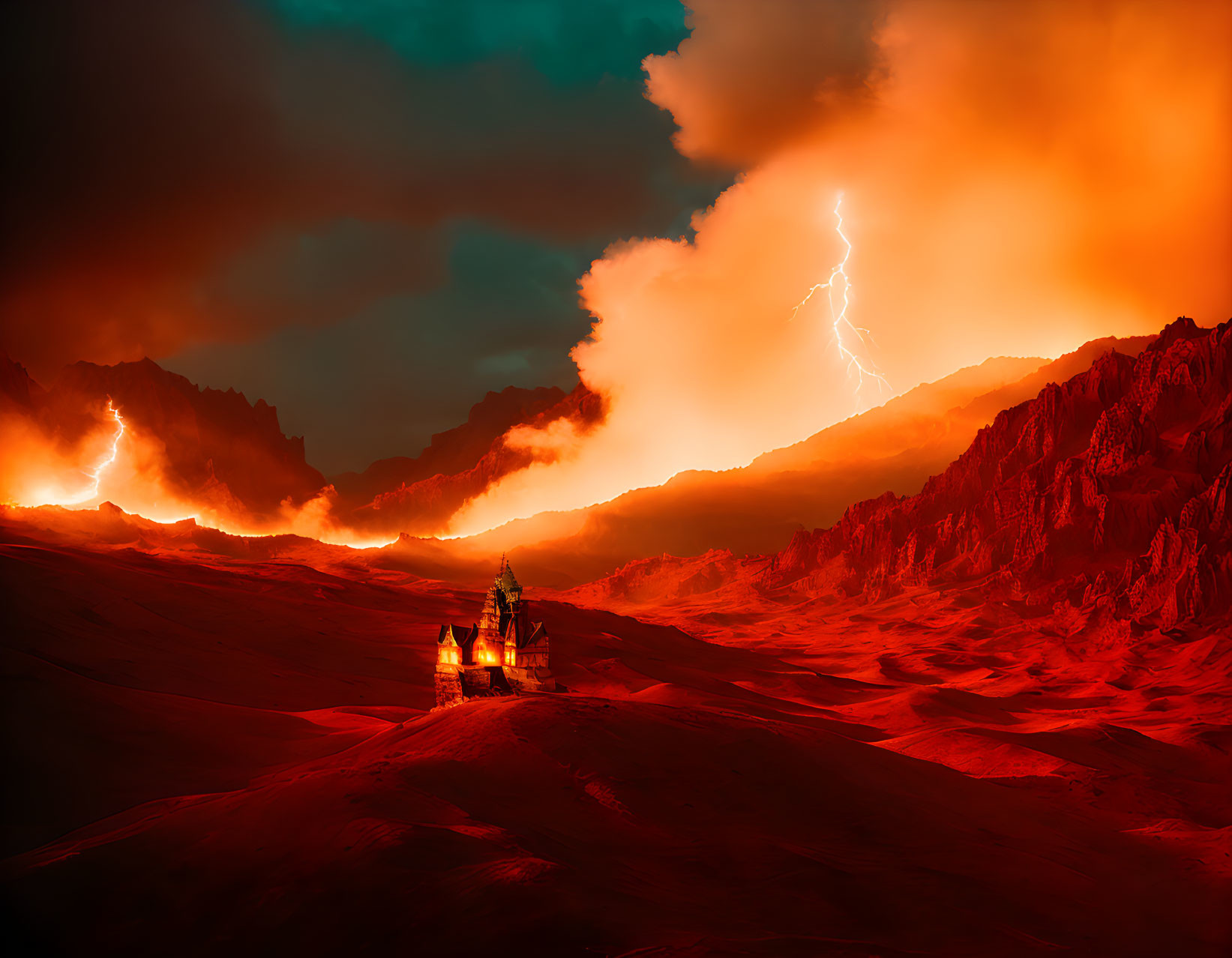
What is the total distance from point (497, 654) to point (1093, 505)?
11246cm

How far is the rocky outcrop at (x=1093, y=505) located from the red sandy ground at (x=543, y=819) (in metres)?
58.0

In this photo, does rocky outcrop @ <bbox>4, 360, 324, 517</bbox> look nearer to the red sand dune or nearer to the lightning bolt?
the lightning bolt

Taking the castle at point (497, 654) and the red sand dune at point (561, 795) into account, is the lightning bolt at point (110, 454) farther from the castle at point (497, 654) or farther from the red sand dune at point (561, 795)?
the castle at point (497, 654)

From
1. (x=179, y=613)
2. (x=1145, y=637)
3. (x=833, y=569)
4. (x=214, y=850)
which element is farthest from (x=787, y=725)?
(x=833, y=569)

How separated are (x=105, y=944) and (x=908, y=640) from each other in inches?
4054

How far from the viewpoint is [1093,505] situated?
125 meters

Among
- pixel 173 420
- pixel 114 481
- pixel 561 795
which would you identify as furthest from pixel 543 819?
pixel 173 420

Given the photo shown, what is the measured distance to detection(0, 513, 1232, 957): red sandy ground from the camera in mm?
15438

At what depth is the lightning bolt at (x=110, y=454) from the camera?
137550mm

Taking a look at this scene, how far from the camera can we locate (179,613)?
58688mm

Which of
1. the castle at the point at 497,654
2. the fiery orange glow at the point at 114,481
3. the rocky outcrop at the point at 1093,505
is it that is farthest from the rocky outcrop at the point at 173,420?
the rocky outcrop at the point at 1093,505

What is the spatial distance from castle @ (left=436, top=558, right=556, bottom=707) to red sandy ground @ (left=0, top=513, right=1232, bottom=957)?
3604 mm

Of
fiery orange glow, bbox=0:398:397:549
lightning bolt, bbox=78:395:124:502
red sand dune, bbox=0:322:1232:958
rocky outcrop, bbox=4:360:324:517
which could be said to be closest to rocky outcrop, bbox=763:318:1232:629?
red sand dune, bbox=0:322:1232:958

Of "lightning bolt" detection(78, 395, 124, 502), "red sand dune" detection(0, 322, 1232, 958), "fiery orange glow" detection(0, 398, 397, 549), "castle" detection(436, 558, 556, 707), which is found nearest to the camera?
"red sand dune" detection(0, 322, 1232, 958)
